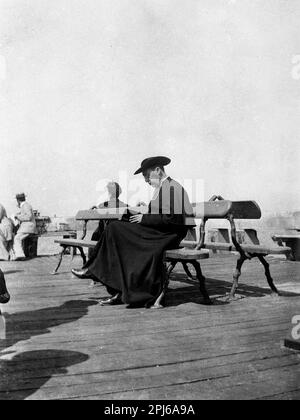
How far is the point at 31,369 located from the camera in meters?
2.62

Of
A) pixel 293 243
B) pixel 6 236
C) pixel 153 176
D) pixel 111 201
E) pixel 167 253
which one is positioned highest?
pixel 153 176

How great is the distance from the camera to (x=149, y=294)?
181 inches

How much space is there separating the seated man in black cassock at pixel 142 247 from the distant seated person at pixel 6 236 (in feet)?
15.9

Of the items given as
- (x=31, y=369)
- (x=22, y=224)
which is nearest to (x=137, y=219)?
(x=31, y=369)

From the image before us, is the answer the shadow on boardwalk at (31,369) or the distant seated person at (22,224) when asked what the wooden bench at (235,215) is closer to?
the shadow on boardwalk at (31,369)

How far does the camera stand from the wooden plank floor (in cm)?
234

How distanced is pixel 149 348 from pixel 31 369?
0.85 meters

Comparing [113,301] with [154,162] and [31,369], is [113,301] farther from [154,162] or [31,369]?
[31,369]

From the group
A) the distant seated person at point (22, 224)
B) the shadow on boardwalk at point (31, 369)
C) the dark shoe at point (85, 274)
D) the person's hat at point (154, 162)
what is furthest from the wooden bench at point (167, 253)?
the distant seated person at point (22, 224)

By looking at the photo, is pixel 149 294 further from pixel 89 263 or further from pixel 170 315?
pixel 89 263

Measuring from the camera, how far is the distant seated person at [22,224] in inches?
387

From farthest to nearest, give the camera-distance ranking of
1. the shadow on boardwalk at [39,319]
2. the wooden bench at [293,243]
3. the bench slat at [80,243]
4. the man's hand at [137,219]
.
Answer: the wooden bench at [293,243], the bench slat at [80,243], the man's hand at [137,219], the shadow on boardwalk at [39,319]

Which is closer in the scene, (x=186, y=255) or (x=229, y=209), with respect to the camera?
(x=186, y=255)
